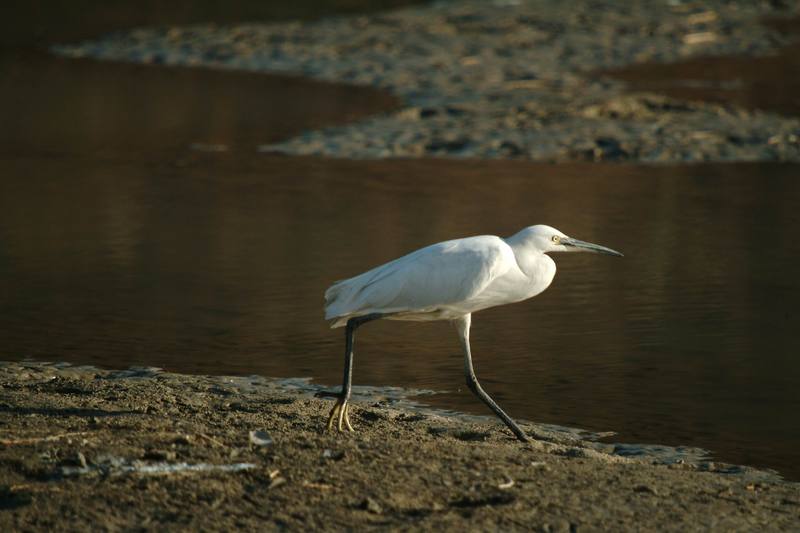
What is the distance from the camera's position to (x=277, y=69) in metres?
18.5

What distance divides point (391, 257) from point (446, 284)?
12.1 ft

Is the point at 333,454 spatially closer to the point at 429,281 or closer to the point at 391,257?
the point at 429,281

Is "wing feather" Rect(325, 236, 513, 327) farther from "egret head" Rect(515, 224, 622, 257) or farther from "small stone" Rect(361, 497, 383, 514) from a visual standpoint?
"small stone" Rect(361, 497, 383, 514)

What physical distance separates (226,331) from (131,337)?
51 cm

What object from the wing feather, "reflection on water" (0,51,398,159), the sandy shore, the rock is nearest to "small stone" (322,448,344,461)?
the sandy shore

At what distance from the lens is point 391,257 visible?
9008 millimetres

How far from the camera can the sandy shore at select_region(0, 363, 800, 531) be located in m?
4.13

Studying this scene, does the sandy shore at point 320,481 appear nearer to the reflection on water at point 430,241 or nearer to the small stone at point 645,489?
the small stone at point 645,489

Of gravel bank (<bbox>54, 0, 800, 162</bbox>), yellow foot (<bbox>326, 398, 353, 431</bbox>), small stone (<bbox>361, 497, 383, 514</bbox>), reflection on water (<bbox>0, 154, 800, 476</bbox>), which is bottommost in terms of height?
reflection on water (<bbox>0, 154, 800, 476</bbox>)

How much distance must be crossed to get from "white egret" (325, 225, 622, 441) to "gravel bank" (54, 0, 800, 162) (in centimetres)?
703

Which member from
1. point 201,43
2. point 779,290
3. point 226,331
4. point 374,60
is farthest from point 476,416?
point 201,43

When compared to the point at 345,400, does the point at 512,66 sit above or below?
above

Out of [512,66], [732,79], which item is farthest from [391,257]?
[732,79]

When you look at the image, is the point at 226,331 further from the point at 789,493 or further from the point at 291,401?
the point at 789,493
